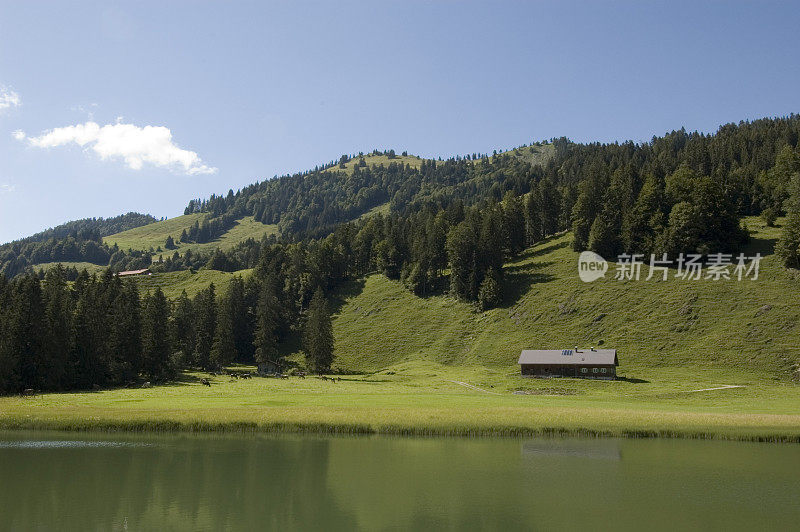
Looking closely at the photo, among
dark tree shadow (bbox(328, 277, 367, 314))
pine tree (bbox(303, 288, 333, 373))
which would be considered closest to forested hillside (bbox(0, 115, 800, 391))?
dark tree shadow (bbox(328, 277, 367, 314))

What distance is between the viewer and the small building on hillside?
97125mm

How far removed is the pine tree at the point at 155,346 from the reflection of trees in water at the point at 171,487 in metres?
62.5

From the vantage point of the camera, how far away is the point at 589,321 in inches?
4646

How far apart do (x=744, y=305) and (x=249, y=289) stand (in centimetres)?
11699

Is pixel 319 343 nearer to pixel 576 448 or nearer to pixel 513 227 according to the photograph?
pixel 513 227

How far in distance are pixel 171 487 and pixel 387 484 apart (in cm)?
1209

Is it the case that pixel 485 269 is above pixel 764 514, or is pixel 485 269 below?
above

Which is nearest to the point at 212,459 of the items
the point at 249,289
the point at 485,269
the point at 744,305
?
the point at 744,305

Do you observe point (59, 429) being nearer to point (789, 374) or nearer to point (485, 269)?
point (789, 374)

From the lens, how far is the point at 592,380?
96.1 metres

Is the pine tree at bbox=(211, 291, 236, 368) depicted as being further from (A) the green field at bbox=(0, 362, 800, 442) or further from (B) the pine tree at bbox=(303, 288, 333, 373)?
(A) the green field at bbox=(0, 362, 800, 442)

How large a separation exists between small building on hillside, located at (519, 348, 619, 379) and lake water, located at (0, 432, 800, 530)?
49.9m

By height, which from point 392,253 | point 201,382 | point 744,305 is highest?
point 392,253

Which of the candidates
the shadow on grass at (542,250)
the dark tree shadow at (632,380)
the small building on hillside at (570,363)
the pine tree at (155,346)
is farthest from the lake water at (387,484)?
the shadow on grass at (542,250)
